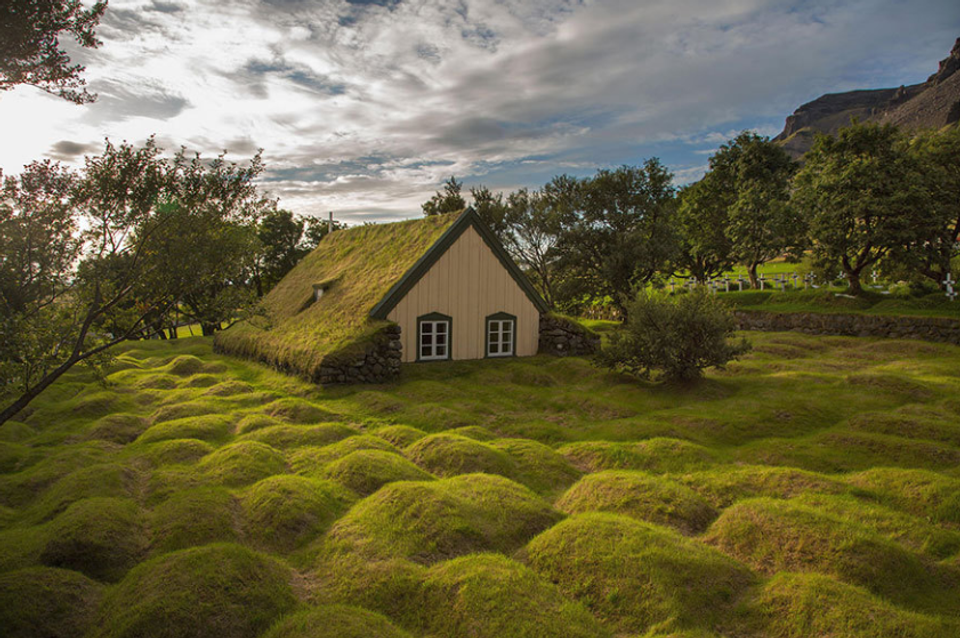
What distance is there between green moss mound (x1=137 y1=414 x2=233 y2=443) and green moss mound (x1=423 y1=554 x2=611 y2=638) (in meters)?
9.95

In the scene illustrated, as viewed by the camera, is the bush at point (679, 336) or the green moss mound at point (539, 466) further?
the bush at point (679, 336)

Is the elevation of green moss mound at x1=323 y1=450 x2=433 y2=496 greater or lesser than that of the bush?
lesser

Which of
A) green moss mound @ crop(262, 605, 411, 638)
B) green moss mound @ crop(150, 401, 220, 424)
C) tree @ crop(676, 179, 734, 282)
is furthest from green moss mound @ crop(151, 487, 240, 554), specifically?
tree @ crop(676, 179, 734, 282)

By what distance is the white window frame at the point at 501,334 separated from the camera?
24141mm

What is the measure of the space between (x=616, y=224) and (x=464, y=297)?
19.3 m

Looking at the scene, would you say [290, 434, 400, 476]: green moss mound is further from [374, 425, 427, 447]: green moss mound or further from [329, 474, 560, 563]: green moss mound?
[329, 474, 560, 563]: green moss mound

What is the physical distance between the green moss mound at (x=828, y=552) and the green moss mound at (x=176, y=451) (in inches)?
464

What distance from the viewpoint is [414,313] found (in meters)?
22.2

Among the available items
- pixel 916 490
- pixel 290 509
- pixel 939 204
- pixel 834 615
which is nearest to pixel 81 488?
pixel 290 509

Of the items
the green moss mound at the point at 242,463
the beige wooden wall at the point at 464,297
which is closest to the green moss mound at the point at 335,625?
the green moss mound at the point at 242,463

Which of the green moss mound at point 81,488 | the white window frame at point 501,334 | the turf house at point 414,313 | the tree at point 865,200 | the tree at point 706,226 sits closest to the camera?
the green moss mound at point 81,488

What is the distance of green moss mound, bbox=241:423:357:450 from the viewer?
13.6 m

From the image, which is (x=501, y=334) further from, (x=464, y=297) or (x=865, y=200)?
(x=865, y=200)

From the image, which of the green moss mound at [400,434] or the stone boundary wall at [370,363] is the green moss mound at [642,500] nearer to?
the green moss mound at [400,434]
